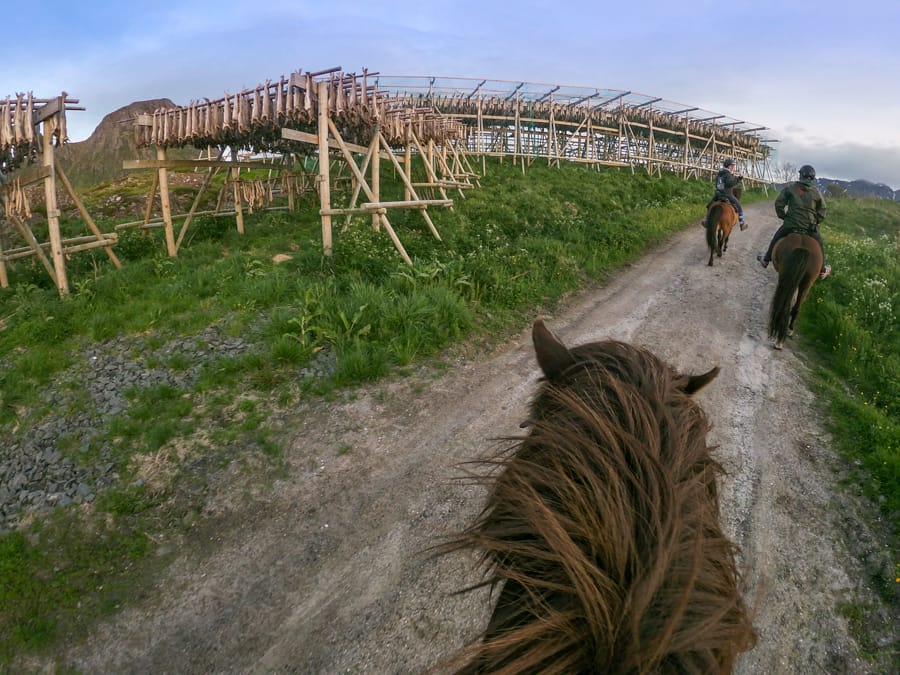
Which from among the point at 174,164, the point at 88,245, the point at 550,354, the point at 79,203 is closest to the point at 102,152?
the point at 174,164

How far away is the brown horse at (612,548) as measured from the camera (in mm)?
997

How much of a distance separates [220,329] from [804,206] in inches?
325

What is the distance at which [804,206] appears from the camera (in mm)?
6805

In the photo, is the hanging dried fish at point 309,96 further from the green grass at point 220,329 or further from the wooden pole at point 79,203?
the wooden pole at point 79,203

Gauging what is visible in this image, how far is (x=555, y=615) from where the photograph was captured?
102 cm

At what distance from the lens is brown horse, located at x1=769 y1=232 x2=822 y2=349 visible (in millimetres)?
6262

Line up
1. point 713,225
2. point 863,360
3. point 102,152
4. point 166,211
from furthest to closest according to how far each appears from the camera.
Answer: point 102,152 → point 713,225 → point 166,211 → point 863,360

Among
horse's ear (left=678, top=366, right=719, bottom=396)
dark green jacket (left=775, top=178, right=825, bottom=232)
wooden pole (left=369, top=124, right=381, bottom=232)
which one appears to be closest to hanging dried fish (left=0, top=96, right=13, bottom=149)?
wooden pole (left=369, top=124, right=381, bottom=232)

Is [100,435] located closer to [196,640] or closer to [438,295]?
[196,640]

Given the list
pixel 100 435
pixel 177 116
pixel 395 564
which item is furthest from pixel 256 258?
pixel 395 564

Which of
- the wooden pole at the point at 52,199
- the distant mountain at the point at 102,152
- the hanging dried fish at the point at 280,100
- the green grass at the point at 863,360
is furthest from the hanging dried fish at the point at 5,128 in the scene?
the distant mountain at the point at 102,152

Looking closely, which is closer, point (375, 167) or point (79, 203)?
point (79, 203)

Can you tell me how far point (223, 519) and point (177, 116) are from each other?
28.5 feet

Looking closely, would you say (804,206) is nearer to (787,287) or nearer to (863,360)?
(787,287)
